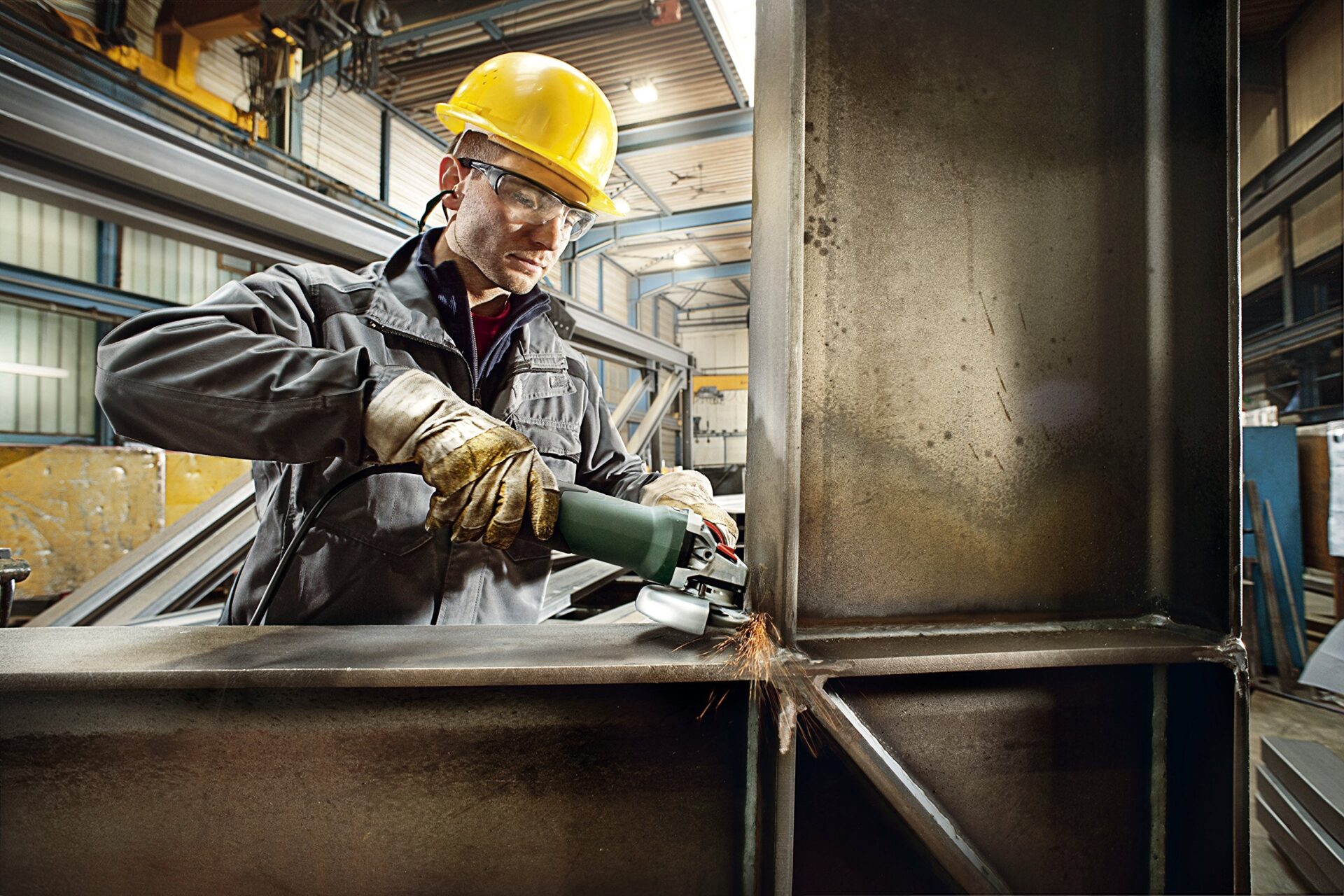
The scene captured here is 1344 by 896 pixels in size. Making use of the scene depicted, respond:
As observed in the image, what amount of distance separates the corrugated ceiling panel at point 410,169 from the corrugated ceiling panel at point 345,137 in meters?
0.27

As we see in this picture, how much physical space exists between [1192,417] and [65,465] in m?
5.36

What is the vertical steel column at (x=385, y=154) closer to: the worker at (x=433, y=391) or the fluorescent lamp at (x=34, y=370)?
the fluorescent lamp at (x=34, y=370)

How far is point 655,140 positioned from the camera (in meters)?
5.91

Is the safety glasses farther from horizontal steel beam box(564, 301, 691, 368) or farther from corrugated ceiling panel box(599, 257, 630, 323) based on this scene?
corrugated ceiling panel box(599, 257, 630, 323)

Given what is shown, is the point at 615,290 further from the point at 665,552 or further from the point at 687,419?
the point at 665,552


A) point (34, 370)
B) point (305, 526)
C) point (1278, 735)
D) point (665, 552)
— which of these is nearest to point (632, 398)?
point (305, 526)

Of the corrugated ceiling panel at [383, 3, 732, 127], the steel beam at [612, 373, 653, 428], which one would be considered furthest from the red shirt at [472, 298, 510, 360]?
the corrugated ceiling panel at [383, 3, 732, 127]

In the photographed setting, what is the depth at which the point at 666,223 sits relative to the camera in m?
8.02

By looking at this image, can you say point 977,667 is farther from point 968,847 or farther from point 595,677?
point 595,677

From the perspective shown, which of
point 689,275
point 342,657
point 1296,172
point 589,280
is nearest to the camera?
point 342,657

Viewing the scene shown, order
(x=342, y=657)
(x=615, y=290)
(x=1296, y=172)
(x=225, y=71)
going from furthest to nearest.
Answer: (x=615, y=290)
(x=225, y=71)
(x=1296, y=172)
(x=342, y=657)

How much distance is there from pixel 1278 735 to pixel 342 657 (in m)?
4.39

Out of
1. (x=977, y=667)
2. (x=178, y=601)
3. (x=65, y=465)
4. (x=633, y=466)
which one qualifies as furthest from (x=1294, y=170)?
(x=65, y=465)

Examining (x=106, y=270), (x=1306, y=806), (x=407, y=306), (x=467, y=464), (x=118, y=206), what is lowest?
(x=1306, y=806)
